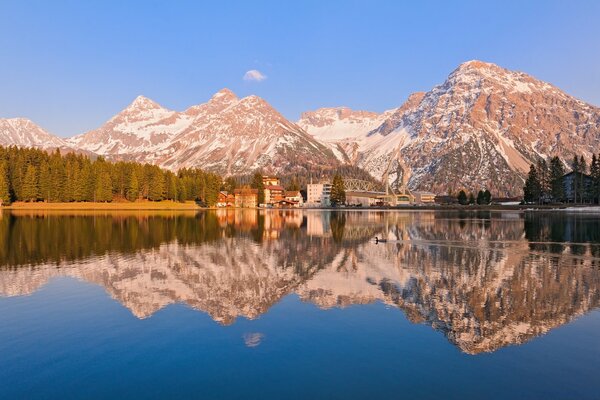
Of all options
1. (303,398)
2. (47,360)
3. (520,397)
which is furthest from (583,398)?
(47,360)

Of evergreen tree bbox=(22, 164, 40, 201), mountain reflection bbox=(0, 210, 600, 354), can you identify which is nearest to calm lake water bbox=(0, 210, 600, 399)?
mountain reflection bbox=(0, 210, 600, 354)

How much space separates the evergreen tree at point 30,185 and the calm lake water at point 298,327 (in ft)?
540

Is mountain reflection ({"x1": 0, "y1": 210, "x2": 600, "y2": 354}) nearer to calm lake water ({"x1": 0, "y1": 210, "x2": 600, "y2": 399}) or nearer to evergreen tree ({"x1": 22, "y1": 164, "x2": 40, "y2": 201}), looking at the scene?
calm lake water ({"x1": 0, "y1": 210, "x2": 600, "y2": 399})

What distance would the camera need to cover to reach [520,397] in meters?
16.0

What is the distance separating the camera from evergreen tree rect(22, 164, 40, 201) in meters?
189

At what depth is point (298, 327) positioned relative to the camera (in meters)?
24.8

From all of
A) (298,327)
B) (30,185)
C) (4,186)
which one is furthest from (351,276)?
(30,185)

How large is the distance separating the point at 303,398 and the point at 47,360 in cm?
Answer: 1160

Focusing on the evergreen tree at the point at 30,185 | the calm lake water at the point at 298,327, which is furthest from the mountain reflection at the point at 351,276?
the evergreen tree at the point at 30,185

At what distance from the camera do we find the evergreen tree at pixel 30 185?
189125 millimetres

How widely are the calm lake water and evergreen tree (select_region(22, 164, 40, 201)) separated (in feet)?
540

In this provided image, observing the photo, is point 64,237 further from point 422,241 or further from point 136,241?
point 422,241

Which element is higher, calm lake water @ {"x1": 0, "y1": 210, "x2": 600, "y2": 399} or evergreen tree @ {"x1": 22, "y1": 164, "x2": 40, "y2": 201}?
evergreen tree @ {"x1": 22, "y1": 164, "x2": 40, "y2": 201}

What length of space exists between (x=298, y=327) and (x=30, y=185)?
201567 mm
